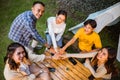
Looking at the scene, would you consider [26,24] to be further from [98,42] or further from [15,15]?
[15,15]

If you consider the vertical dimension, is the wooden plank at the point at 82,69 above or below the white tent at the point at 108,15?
below

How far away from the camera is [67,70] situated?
562 centimetres

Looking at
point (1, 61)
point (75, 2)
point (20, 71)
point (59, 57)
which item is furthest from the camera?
point (75, 2)

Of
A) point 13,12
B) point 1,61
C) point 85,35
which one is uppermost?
point 13,12

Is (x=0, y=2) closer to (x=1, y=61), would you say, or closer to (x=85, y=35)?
(x=1, y=61)

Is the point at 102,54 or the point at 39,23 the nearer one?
the point at 102,54

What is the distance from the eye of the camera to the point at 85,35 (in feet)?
20.1

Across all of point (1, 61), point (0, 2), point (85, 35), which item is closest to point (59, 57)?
point (85, 35)

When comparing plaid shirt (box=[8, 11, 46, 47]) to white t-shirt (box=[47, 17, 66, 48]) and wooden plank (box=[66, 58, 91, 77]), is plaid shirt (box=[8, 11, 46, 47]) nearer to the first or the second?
white t-shirt (box=[47, 17, 66, 48])

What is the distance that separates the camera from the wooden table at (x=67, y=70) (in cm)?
547

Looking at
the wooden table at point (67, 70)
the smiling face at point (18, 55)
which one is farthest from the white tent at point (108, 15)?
the smiling face at point (18, 55)

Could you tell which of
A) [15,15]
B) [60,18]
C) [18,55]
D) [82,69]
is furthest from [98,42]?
[15,15]

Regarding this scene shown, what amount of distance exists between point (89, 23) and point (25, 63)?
5.19 ft

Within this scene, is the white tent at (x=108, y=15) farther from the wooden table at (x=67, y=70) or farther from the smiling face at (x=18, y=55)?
the smiling face at (x=18, y=55)
